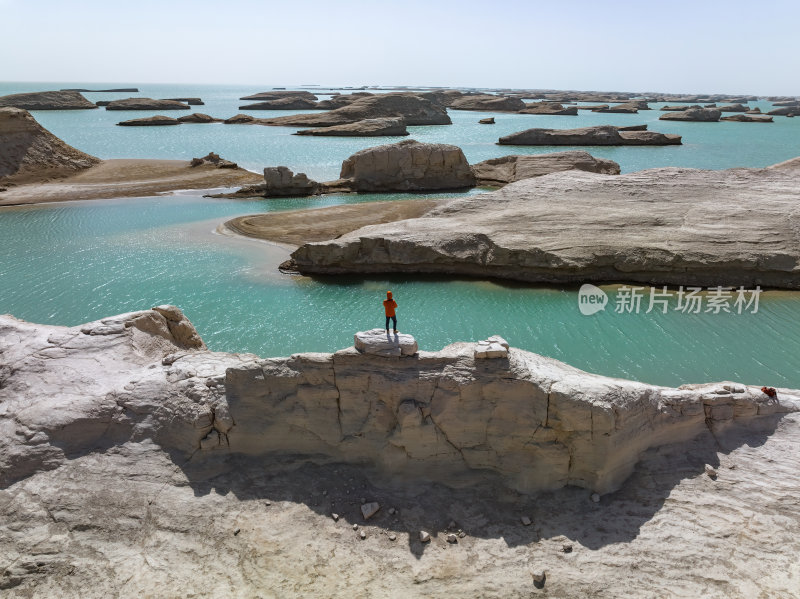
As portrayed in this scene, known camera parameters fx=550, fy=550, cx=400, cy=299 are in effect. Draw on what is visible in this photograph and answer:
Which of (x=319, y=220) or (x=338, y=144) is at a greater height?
(x=338, y=144)

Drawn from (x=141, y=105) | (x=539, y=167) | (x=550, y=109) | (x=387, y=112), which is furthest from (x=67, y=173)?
(x=550, y=109)

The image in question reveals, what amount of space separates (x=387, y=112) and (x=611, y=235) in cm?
6147

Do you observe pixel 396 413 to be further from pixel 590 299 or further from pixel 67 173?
pixel 67 173

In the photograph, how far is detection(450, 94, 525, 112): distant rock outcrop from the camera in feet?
352

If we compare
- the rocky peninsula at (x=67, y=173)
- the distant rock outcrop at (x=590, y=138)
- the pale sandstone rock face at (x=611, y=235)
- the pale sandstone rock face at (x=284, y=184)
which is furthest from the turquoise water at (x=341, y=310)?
the distant rock outcrop at (x=590, y=138)

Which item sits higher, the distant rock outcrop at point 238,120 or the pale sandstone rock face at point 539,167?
the distant rock outcrop at point 238,120

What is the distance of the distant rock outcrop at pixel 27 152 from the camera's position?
35.1m

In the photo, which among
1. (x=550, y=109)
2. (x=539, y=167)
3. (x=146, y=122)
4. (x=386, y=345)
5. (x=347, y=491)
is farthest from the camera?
(x=550, y=109)

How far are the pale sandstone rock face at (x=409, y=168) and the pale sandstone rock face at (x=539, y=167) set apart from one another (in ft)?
7.07

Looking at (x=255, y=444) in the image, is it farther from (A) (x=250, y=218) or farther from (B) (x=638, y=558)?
(A) (x=250, y=218)

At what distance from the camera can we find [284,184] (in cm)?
3162

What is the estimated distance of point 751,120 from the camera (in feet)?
266

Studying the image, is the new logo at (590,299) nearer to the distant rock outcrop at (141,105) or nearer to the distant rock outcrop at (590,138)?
the distant rock outcrop at (590,138)

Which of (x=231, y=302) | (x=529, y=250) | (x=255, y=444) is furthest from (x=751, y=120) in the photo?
(x=255, y=444)
